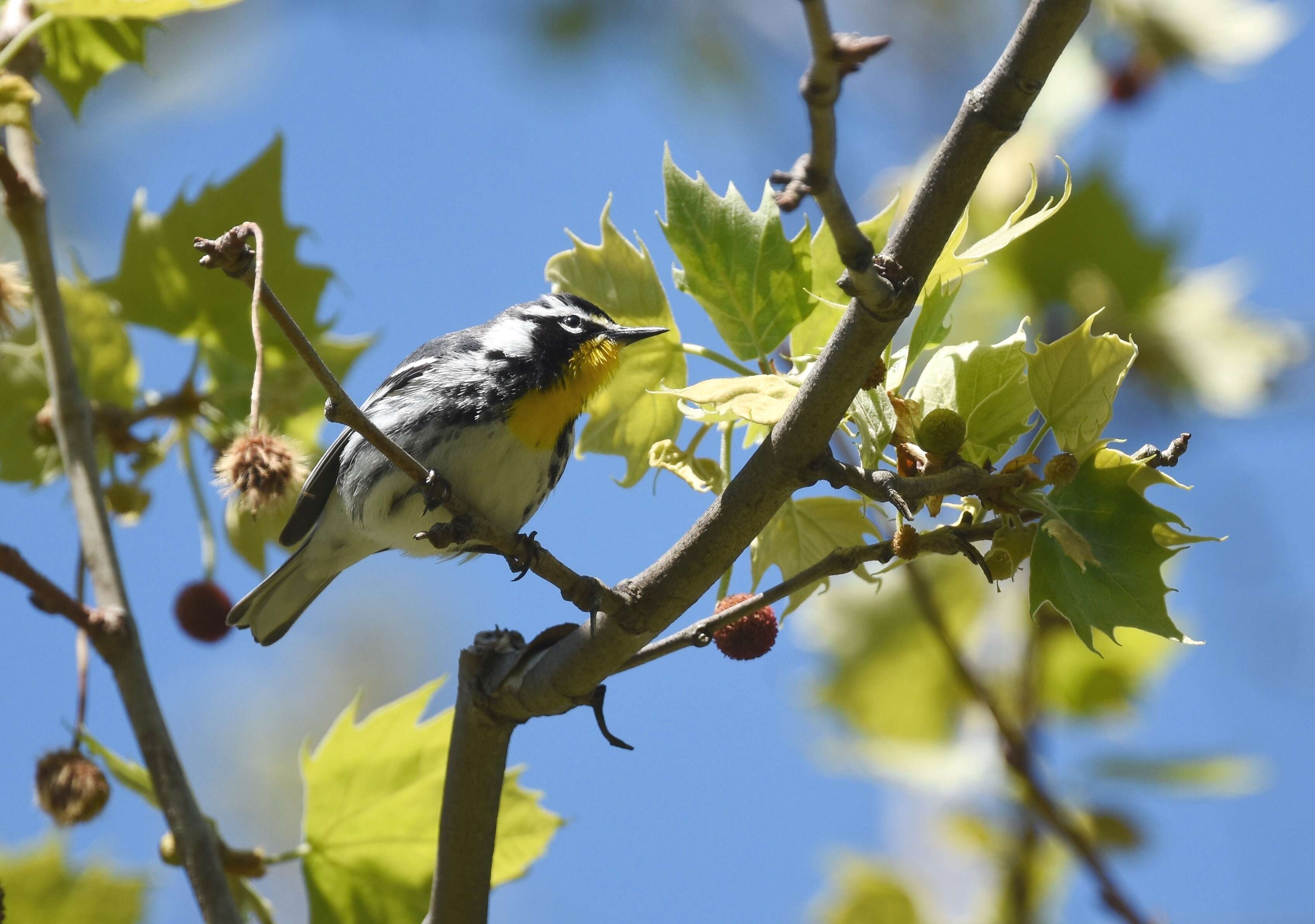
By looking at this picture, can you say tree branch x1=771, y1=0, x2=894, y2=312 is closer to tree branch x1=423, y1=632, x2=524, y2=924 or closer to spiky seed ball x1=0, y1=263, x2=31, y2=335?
tree branch x1=423, y1=632, x2=524, y2=924

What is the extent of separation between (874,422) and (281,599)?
1931 mm

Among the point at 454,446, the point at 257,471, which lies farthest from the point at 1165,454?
the point at 454,446

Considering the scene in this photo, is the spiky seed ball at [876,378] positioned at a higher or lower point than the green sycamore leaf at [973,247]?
lower

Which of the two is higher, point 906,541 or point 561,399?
point 561,399

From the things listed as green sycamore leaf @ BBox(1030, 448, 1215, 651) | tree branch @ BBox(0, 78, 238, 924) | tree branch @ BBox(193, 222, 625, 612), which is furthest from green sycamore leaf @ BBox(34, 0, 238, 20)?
green sycamore leaf @ BBox(1030, 448, 1215, 651)

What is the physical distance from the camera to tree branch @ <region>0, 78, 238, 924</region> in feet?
5.76

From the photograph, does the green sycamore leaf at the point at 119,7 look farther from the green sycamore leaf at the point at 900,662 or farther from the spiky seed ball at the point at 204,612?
the green sycamore leaf at the point at 900,662

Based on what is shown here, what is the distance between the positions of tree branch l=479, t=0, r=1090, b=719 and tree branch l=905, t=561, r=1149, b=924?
652 mm

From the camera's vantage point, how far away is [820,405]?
1307 millimetres

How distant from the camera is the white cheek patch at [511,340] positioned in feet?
9.18

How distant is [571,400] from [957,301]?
944 mm

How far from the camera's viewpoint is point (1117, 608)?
1372mm

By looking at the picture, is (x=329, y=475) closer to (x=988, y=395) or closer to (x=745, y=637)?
(x=745, y=637)

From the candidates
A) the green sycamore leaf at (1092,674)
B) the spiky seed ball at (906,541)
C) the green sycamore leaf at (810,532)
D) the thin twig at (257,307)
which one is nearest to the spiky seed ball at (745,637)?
the green sycamore leaf at (810,532)
